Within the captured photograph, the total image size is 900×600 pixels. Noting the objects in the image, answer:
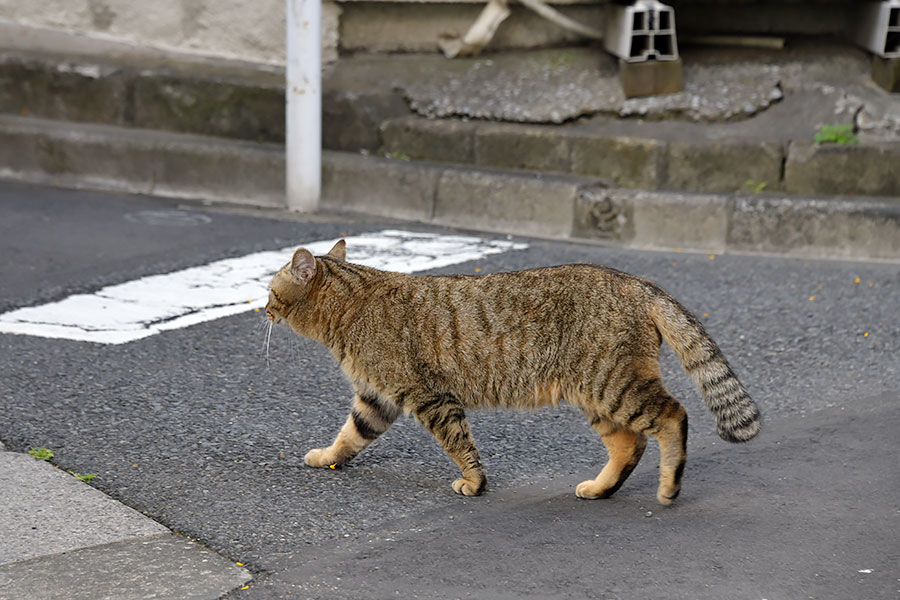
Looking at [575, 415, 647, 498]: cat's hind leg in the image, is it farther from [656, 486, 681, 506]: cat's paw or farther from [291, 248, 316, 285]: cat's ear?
[291, 248, 316, 285]: cat's ear

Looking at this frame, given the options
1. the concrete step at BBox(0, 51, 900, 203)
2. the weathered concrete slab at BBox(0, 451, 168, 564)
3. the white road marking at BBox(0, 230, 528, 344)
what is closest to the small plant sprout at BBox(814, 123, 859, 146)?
the concrete step at BBox(0, 51, 900, 203)

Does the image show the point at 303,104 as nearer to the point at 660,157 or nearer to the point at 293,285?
the point at 660,157

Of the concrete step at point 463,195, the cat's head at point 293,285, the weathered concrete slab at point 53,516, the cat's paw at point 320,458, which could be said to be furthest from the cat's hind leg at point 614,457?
the concrete step at point 463,195

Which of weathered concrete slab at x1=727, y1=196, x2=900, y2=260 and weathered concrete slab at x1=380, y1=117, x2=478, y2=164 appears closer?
weathered concrete slab at x1=727, y1=196, x2=900, y2=260

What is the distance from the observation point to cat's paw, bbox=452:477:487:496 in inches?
163

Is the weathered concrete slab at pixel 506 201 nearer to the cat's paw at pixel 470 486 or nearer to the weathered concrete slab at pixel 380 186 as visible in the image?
the weathered concrete slab at pixel 380 186

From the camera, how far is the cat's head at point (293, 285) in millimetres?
4207

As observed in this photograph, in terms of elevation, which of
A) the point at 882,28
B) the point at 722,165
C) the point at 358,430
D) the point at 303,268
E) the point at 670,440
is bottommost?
the point at 358,430

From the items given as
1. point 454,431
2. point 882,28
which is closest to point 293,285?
point 454,431

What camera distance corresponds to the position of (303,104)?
8.80 meters

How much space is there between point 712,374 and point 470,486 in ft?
3.11

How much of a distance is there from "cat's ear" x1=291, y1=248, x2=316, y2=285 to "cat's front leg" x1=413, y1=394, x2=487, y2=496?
63 centimetres

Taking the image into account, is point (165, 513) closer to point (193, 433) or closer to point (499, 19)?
point (193, 433)

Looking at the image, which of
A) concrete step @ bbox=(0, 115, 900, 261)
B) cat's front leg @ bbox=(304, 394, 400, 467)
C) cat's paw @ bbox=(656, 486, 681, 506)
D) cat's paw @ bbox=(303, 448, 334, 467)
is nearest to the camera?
cat's paw @ bbox=(656, 486, 681, 506)
